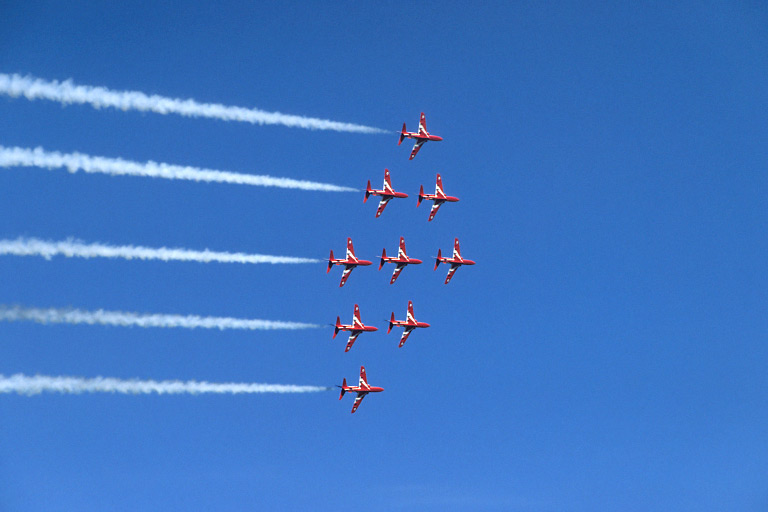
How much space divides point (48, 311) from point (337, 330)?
121 feet

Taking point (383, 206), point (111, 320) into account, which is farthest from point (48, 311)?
point (383, 206)

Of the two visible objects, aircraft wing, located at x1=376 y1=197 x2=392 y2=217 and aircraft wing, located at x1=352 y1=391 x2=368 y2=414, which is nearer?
aircraft wing, located at x1=376 y1=197 x2=392 y2=217

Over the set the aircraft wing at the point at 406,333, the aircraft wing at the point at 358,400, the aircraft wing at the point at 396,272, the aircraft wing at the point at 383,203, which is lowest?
the aircraft wing at the point at 358,400

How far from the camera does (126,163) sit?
271ft

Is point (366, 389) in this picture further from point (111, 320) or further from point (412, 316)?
point (111, 320)

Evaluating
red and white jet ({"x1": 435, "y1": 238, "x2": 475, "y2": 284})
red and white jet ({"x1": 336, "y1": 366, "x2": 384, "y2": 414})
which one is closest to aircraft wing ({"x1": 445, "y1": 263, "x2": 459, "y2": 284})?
red and white jet ({"x1": 435, "y1": 238, "x2": 475, "y2": 284})

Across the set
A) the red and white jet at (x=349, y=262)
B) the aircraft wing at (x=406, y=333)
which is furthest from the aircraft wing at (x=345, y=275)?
the aircraft wing at (x=406, y=333)

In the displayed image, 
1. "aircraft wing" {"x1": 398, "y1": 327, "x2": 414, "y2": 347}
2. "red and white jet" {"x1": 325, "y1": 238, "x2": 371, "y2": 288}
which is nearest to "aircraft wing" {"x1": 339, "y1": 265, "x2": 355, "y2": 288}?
"red and white jet" {"x1": 325, "y1": 238, "x2": 371, "y2": 288}

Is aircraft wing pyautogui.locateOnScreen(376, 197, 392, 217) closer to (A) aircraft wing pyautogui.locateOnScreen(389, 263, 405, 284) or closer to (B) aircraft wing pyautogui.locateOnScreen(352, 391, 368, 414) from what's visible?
(A) aircraft wing pyautogui.locateOnScreen(389, 263, 405, 284)

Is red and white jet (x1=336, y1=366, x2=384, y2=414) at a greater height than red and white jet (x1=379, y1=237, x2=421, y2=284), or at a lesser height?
lesser

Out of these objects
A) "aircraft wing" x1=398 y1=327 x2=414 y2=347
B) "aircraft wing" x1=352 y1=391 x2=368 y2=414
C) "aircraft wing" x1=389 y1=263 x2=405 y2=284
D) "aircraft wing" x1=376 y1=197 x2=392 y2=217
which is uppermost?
"aircraft wing" x1=376 y1=197 x2=392 y2=217

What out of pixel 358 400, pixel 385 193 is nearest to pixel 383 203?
pixel 385 193

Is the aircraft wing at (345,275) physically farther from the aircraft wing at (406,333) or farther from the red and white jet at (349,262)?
the aircraft wing at (406,333)

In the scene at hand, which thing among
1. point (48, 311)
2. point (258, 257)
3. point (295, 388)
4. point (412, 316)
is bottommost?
point (48, 311)
